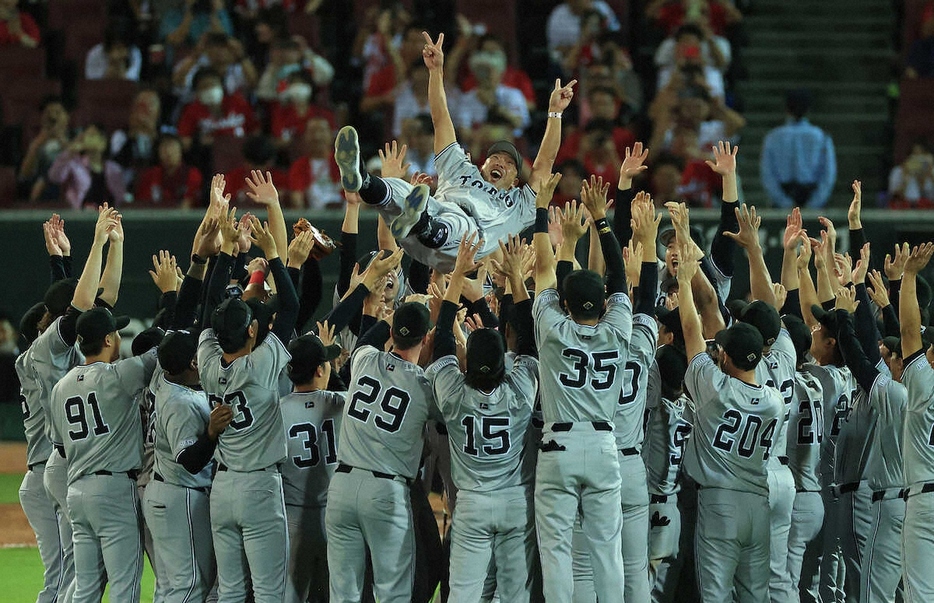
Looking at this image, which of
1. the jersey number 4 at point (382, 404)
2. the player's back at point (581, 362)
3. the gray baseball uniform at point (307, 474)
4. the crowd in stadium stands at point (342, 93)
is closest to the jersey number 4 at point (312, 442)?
the gray baseball uniform at point (307, 474)

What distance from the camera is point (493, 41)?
15.9 m

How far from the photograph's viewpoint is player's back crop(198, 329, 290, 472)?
720cm

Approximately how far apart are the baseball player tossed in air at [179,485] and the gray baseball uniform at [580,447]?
1.83 metres

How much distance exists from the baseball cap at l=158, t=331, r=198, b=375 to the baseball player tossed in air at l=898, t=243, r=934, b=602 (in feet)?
12.4

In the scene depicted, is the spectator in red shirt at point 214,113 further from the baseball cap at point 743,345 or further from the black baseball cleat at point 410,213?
the baseball cap at point 743,345

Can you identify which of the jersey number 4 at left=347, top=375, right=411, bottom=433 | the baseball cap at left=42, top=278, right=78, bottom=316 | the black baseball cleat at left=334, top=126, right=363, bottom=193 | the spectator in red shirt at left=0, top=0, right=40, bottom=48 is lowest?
the jersey number 4 at left=347, top=375, right=411, bottom=433

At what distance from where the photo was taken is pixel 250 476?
23.7ft

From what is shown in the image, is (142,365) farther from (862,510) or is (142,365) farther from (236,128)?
(236,128)

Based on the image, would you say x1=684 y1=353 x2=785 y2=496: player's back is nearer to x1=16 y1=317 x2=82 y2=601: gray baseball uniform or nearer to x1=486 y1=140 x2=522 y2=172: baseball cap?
x1=486 y1=140 x2=522 y2=172: baseball cap

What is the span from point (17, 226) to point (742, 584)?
9518 millimetres

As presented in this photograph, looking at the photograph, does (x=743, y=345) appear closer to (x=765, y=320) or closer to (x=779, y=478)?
(x=765, y=320)

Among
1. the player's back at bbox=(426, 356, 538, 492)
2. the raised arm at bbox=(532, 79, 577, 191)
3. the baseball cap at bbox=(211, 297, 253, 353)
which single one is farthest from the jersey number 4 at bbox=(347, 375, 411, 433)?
the raised arm at bbox=(532, 79, 577, 191)

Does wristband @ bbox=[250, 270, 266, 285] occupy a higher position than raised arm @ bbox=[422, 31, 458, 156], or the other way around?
raised arm @ bbox=[422, 31, 458, 156]

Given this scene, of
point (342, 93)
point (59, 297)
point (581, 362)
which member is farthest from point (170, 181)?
point (581, 362)
